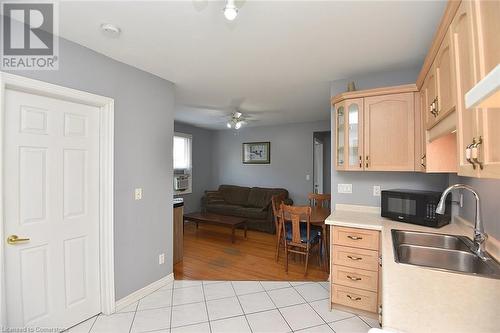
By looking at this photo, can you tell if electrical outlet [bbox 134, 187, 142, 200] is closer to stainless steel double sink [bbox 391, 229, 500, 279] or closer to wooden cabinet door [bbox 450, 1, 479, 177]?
stainless steel double sink [bbox 391, 229, 500, 279]

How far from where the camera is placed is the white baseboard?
7.60 ft

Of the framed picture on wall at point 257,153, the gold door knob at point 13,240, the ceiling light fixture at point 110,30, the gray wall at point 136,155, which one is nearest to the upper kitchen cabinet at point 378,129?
the gray wall at point 136,155

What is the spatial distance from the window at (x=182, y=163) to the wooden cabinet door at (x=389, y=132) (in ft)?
14.6

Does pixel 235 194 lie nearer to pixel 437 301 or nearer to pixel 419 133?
pixel 419 133

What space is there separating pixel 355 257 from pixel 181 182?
178 inches

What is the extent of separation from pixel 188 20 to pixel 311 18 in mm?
851

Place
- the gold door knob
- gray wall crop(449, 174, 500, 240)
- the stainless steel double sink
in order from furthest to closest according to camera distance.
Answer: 1. the gold door knob
2. gray wall crop(449, 174, 500, 240)
3. the stainless steel double sink

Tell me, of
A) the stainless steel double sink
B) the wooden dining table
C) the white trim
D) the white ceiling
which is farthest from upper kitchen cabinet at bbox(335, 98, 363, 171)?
the white trim

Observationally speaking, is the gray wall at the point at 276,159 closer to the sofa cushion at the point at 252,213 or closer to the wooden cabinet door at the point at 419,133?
the sofa cushion at the point at 252,213

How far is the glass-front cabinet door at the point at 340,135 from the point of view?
2.56 metres

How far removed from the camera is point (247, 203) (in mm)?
5914

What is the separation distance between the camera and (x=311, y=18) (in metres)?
→ 1.64

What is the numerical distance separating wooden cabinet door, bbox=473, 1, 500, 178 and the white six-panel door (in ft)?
8.58

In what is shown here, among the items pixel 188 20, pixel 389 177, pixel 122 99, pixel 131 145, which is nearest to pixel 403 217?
pixel 389 177
